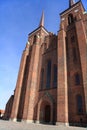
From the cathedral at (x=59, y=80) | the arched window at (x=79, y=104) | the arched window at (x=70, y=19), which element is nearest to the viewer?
the arched window at (x=79, y=104)

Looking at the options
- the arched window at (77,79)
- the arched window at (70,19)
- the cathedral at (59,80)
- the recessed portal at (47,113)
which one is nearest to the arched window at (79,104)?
the cathedral at (59,80)

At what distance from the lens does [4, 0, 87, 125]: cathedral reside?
1348 centimetres

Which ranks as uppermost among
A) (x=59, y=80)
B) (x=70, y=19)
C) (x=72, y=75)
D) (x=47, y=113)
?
(x=70, y=19)

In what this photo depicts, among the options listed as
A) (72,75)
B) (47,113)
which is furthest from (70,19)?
(47,113)

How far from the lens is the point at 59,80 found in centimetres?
1527

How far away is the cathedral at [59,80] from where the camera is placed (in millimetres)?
13484

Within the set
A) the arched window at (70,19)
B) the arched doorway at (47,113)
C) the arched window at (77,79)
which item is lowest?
the arched doorway at (47,113)

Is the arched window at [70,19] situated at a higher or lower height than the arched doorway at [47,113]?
higher

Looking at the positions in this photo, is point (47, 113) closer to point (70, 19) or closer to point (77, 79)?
point (77, 79)

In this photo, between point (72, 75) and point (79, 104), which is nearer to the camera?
point (79, 104)

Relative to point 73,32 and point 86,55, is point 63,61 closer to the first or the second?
point 86,55

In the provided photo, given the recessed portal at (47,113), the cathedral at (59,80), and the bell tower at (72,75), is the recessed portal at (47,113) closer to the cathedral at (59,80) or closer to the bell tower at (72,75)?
the cathedral at (59,80)

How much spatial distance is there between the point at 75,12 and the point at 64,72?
13.0 m

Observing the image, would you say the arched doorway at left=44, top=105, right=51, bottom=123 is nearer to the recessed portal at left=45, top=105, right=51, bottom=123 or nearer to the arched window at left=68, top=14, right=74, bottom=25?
the recessed portal at left=45, top=105, right=51, bottom=123
